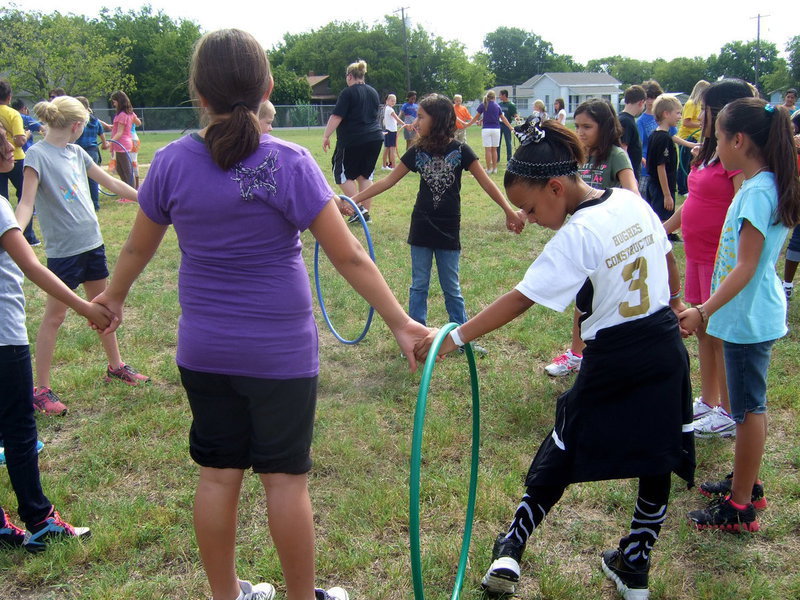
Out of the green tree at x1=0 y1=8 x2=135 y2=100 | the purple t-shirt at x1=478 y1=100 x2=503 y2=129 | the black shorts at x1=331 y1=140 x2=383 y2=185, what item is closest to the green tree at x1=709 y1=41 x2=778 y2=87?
the green tree at x1=0 y1=8 x2=135 y2=100

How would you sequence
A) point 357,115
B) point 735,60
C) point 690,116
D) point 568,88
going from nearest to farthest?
point 357,115, point 690,116, point 735,60, point 568,88

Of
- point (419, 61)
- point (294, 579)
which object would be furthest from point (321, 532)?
point (419, 61)

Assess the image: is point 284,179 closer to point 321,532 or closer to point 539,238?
point 321,532

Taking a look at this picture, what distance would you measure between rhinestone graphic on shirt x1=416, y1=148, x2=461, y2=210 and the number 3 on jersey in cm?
297

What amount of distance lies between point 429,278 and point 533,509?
114 inches

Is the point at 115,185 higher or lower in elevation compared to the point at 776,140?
lower

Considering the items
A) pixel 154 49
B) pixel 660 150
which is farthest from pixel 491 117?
pixel 154 49

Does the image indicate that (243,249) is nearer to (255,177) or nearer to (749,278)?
(255,177)

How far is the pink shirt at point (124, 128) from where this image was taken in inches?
512

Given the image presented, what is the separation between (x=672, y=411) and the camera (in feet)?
8.51

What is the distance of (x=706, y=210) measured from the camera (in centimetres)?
404

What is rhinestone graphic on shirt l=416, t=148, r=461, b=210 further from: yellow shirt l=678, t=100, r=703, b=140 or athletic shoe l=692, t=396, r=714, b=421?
yellow shirt l=678, t=100, r=703, b=140

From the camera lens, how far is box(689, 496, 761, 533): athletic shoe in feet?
10.8

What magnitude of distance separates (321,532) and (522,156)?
2.11 m
